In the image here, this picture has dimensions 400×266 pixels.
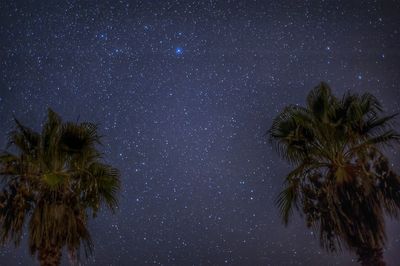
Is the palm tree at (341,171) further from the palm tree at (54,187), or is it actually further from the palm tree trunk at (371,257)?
the palm tree at (54,187)

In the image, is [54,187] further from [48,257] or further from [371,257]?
[371,257]

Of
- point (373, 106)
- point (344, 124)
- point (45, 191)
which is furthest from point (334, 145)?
point (45, 191)

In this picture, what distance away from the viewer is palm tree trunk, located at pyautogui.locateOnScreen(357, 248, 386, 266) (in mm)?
12586

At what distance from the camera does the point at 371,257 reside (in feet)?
41.5

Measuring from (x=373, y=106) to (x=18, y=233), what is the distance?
965 cm

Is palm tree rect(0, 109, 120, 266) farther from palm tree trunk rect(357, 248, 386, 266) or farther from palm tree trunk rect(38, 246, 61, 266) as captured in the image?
palm tree trunk rect(357, 248, 386, 266)

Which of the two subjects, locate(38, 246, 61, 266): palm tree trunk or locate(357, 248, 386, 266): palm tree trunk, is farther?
locate(38, 246, 61, 266): palm tree trunk

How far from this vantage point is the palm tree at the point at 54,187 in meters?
13.2

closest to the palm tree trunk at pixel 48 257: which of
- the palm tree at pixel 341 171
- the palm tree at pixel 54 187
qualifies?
the palm tree at pixel 54 187

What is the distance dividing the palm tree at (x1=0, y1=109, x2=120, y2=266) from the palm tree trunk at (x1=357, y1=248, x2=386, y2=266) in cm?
656

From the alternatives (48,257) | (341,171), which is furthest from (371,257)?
(48,257)

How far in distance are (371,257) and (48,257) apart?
7.82 meters

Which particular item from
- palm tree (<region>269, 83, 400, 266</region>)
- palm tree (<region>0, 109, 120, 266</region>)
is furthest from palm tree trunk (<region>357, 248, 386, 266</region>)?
palm tree (<region>0, 109, 120, 266</region>)

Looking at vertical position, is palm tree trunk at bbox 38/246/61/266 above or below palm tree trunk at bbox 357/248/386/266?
above
